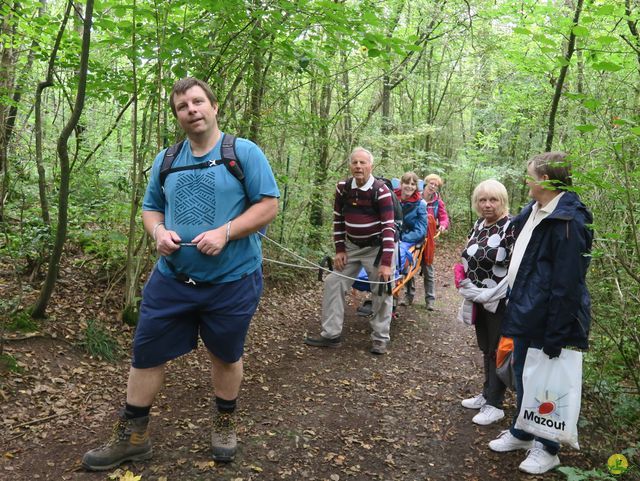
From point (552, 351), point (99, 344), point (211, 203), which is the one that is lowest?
point (99, 344)

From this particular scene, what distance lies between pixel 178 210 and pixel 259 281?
64 cm

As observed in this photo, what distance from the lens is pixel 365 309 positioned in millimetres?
6762

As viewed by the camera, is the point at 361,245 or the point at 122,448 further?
the point at 361,245

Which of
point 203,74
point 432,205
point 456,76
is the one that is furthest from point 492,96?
point 203,74

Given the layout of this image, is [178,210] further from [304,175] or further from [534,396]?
Result: [304,175]

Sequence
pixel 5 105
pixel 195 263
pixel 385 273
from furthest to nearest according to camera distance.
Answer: pixel 385 273, pixel 5 105, pixel 195 263

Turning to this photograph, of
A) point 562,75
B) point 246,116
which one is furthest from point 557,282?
point 246,116

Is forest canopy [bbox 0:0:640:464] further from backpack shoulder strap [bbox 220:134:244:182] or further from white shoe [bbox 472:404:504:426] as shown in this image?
backpack shoulder strap [bbox 220:134:244:182]

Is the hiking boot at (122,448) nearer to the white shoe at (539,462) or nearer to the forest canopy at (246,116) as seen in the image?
the forest canopy at (246,116)

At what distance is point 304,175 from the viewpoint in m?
8.00

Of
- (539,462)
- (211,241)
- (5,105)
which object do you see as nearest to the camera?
(211,241)

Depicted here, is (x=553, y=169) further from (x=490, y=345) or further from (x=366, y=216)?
(x=366, y=216)

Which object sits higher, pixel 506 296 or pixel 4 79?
pixel 4 79

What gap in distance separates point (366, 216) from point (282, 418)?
2.39 m
